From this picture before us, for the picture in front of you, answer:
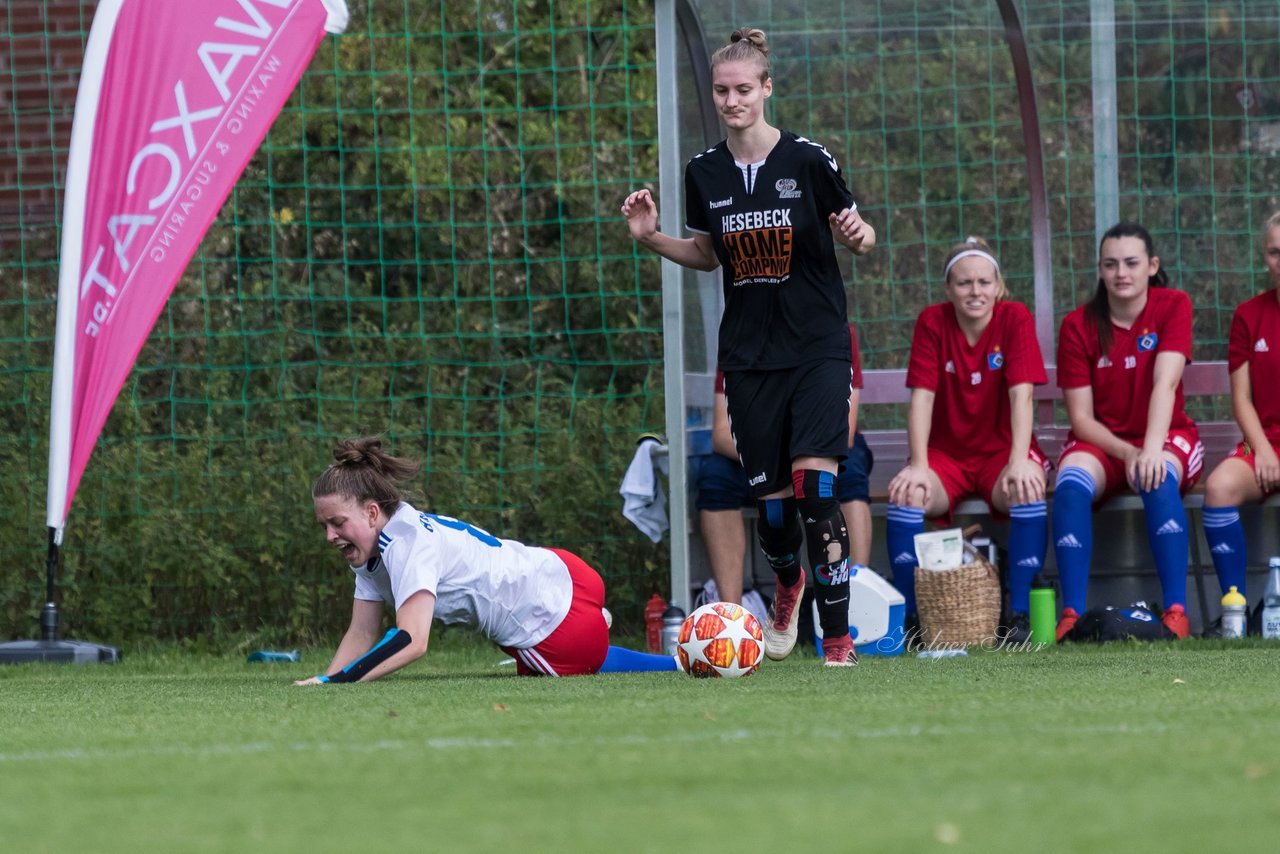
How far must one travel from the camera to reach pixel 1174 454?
7.53 m

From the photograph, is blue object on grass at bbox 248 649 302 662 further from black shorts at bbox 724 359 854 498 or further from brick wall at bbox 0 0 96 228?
brick wall at bbox 0 0 96 228

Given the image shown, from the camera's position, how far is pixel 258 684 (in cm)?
590

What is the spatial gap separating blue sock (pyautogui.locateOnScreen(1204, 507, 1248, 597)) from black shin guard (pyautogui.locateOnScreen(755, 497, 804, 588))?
83.8 inches

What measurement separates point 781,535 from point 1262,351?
2712 millimetres

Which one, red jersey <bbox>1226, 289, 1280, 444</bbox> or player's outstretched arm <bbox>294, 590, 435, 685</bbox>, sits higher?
red jersey <bbox>1226, 289, 1280, 444</bbox>

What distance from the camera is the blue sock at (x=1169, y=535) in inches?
290

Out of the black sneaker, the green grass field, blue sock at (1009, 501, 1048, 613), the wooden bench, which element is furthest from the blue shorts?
the green grass field

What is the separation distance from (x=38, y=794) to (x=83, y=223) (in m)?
4.42

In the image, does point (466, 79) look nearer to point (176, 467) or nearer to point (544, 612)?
point (176, 467)

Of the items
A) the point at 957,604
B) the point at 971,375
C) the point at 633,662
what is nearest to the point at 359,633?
the point at 633,662

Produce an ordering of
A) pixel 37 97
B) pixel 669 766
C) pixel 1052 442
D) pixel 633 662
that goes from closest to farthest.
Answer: pixel 669 766, pixel 633 662, pixel 1052 442, pixel 37 97

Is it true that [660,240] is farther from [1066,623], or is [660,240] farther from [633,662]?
[1066,623]

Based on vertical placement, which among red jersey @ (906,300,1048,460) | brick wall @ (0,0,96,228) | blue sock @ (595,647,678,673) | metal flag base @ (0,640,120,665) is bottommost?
metal flag base @ (0,640,120,665)

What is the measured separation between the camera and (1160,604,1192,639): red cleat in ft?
23.9
